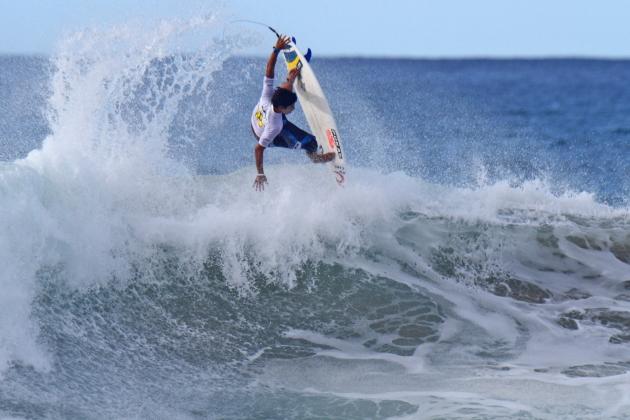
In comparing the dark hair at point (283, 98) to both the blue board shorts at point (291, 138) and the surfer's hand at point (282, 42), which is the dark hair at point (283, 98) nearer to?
the blue board shorts at point (291, 138)

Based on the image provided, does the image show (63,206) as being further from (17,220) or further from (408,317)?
(408,317)

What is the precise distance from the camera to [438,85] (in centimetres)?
5297

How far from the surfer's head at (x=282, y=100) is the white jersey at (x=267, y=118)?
0.27 feet

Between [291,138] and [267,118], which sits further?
[291,138]

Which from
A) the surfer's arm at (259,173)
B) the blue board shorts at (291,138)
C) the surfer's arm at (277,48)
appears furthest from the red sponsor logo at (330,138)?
the surfer's arm at (277,48)

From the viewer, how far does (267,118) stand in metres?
9.41

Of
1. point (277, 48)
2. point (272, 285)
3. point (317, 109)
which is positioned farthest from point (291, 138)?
point (272, 285)

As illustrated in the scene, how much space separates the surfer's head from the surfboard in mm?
957

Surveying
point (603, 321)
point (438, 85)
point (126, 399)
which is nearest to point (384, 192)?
point (603, 321)

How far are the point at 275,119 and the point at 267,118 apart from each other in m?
0.10

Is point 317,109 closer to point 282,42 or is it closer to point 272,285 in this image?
point 282,42

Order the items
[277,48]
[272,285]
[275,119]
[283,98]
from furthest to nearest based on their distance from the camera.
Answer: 1. [272,285]
2. [275,119]
3. [283,98]
4. [277,48]

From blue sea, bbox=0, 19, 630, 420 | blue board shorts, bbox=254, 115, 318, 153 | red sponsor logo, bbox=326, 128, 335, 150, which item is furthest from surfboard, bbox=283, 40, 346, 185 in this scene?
blue sea, bbox=0, 19, 630, 420

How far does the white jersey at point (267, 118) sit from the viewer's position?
30.6ft
